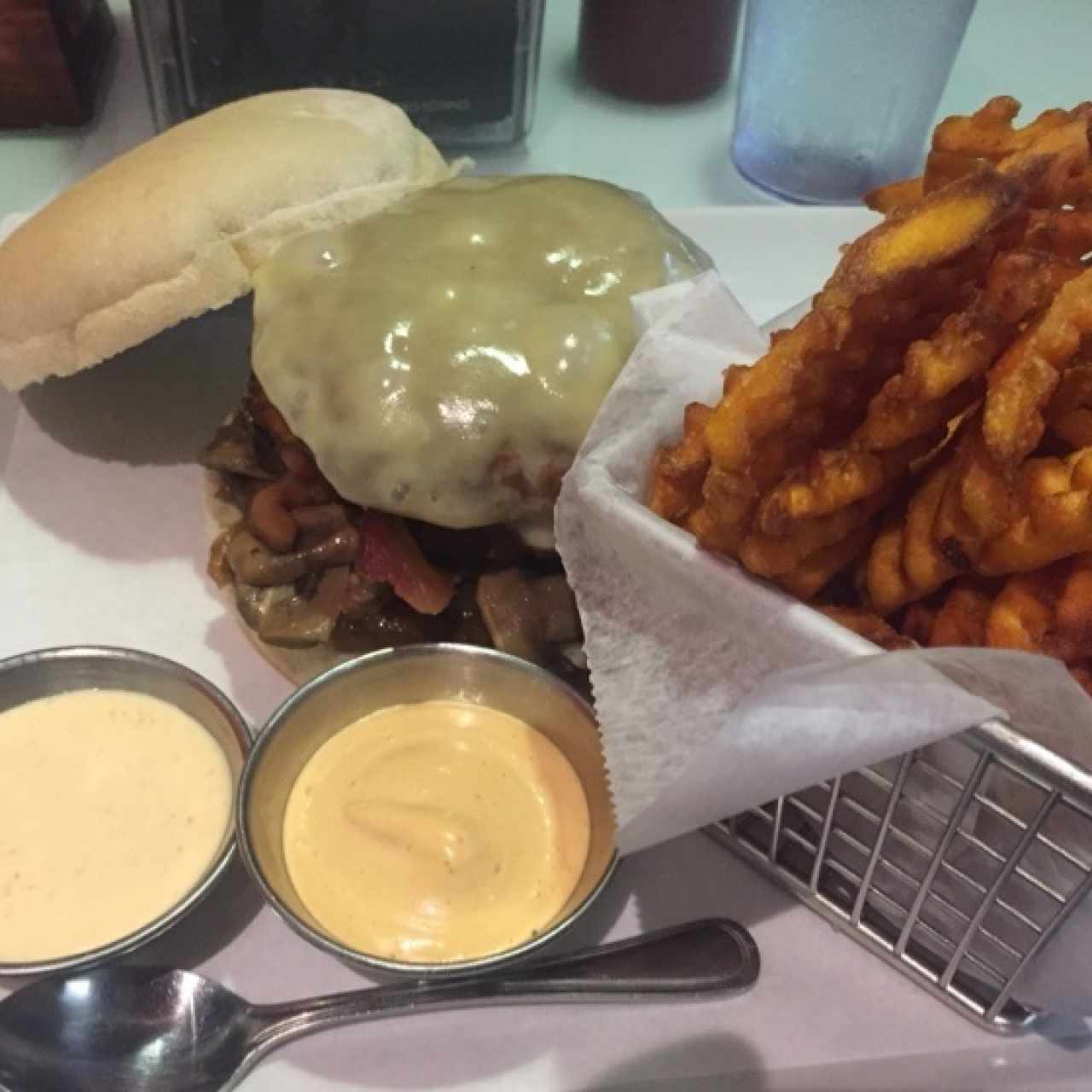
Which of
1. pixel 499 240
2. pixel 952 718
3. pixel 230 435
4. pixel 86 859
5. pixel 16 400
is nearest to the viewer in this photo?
pixel 952 718

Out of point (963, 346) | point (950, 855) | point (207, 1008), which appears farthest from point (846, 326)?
point (207, 1008)

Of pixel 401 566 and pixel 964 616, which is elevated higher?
pixel 964 616

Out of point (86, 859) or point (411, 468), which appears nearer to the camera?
point (86, 859)

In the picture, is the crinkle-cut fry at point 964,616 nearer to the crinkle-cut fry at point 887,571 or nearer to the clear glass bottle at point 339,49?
the crinkle-cut fry at point 887,571

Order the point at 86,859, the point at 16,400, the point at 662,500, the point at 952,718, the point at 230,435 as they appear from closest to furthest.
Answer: the point at 952,718, the point at 662,500, the point at 86,859, the point at 230,435, the point at 16,400

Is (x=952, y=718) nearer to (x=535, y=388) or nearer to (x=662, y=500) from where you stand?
(x=662, y=500)

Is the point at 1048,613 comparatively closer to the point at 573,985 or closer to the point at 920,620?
the point at 920,620

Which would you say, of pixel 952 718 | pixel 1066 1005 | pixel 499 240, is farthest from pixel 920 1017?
pixel 499 240
